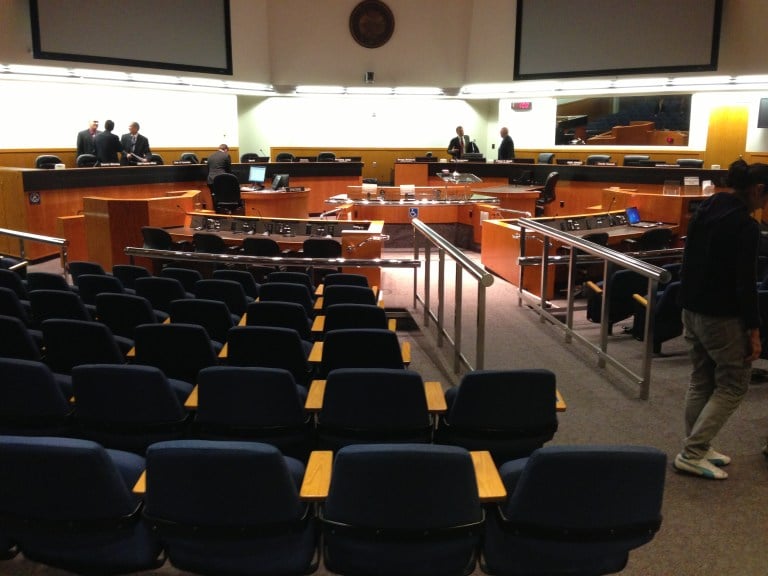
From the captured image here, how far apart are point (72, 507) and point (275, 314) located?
88.7 inches

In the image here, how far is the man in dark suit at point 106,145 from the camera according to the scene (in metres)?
11.6

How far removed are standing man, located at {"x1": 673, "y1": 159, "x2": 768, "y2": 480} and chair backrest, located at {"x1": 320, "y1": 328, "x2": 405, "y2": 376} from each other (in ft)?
4.81

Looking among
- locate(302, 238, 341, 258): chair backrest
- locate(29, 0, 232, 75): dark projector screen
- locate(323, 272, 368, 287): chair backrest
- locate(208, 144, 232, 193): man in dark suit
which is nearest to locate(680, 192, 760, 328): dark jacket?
locate(323, 272, 368, 287): chair backrest

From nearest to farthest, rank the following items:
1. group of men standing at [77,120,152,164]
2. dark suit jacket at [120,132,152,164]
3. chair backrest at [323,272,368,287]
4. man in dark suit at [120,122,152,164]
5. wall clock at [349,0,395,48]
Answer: chair backrest at [323,272,368,287], group of men standing at [77,120,152,164], man in dark suit at [120,122,152,164], dark suit jacket at [120,132,152,164], wall clock at [349,0,395,48]

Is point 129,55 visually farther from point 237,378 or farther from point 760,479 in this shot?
point 760,479

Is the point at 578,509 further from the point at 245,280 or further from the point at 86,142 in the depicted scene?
the point at 86,142

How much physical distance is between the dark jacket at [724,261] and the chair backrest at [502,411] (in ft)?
3.30

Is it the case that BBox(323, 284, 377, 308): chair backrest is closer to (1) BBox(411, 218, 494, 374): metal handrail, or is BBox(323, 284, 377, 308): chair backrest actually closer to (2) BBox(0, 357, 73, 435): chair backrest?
(1) BBox(411, 218, 494, 374): metal handrail

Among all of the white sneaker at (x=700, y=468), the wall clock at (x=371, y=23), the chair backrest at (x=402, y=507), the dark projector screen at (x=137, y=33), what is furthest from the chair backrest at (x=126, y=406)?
the wall clock at (x=371, y=23)

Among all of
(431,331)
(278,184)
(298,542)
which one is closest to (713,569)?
(298,542)

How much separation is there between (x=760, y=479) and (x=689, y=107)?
12.8 metres

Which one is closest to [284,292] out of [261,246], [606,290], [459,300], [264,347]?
[459,300]

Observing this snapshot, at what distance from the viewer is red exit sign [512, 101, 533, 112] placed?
15.5m

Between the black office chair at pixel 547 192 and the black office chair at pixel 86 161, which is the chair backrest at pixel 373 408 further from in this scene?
the black office chair at pixel 547 192
